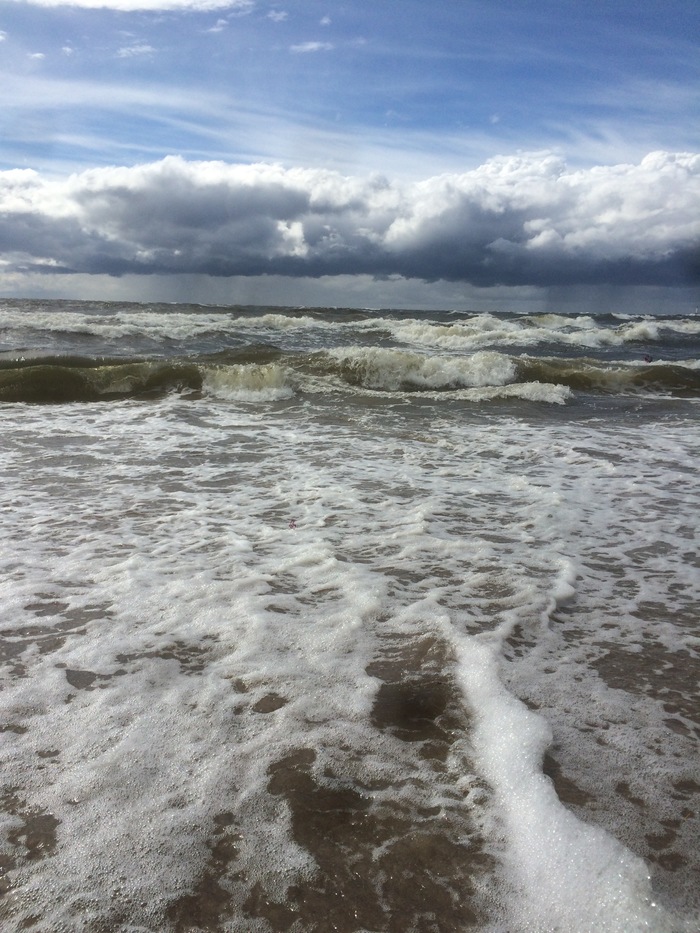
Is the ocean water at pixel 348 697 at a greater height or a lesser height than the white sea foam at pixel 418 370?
lesser

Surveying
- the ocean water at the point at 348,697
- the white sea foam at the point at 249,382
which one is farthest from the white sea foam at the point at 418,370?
the ocean water at the point at 348,697

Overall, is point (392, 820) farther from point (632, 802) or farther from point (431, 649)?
point (431, 649)

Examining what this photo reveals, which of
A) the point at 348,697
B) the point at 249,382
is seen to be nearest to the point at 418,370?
the point at 249,382

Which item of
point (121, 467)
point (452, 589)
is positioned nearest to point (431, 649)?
point (452, 589)

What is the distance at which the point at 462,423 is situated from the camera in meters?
10.5

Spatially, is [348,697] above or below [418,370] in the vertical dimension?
below

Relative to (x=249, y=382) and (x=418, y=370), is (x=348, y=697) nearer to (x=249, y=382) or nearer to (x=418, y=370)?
(x=249, y=382)

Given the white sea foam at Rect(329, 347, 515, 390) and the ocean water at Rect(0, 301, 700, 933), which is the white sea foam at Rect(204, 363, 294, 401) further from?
the ocean water at Rect(0, 301, 700, 933)

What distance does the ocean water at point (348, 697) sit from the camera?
181cm

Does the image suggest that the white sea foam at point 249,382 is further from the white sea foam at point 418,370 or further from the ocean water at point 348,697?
the ocean water at point 348,697

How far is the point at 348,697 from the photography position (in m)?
2.70

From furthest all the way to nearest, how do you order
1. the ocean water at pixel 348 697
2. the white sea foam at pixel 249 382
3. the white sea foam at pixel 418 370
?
the white sea foam at pixel 418 370 → the white sea foam at pixel 249 382 → the ocean water at pixel 348 697

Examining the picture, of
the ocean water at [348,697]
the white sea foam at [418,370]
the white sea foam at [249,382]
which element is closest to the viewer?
the ocean water at [348,697]

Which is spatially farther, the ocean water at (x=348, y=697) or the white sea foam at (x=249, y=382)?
the white sea foam at (x=249, y=382)
